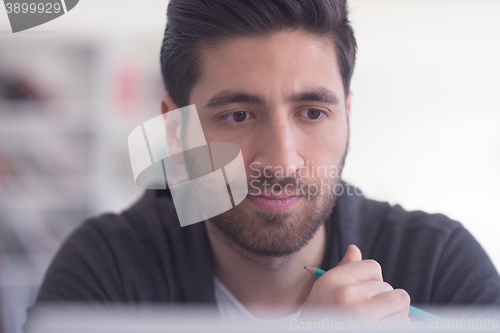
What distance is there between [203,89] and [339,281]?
1.36 ft

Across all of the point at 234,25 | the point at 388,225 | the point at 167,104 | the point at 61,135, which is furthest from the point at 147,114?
the point at 388,225

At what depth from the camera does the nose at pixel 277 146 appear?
575 millimetres

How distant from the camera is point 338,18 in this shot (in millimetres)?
691

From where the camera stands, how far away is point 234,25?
62cm

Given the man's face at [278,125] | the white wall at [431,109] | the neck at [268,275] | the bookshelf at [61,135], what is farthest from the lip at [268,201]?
the bookshelf at [61,135]

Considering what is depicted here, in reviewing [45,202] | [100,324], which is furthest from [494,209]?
[45,202]

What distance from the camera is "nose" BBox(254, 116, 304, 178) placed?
575 millimetres

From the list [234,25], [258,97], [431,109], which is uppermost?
[234,25]

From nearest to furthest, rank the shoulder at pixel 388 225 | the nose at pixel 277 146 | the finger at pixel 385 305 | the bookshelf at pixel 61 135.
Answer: the finger at pixel 385 305 → the nose at pixel 277 146 → the shoulder at pixel 388 225 → the bookshelf at pixel 61 135

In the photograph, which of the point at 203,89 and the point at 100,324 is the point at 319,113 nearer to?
the point at 203,89

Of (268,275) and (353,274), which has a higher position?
(353,274)

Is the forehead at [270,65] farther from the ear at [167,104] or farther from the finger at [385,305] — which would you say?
the finger at [385,305]

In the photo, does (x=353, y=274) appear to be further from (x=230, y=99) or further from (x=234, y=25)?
(x=234, y=25)

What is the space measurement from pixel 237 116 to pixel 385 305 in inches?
14.6
